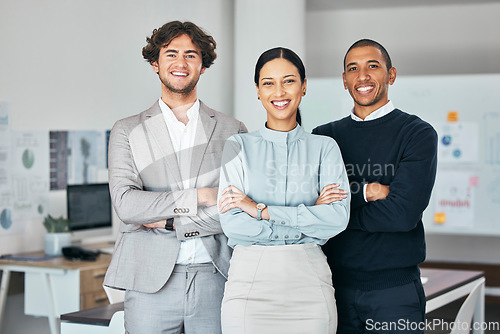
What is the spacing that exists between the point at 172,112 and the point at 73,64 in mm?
2836

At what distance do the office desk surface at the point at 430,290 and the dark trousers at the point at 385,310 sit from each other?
1124 millimetres

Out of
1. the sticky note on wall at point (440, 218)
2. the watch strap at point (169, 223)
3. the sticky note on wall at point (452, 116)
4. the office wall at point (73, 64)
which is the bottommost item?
the sticky note on wall at point (440, 218)

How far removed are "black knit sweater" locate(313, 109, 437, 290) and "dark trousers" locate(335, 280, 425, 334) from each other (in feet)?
0.11

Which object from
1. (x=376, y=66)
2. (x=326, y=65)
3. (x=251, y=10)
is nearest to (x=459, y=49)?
(x=326, y=65)

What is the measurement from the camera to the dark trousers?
7.36ft

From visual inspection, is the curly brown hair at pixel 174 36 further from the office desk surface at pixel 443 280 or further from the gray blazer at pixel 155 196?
the office desk surface at pixel 443 280

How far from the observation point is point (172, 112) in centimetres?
254

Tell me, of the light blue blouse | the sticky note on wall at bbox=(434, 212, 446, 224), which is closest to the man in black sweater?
the light blue blouse

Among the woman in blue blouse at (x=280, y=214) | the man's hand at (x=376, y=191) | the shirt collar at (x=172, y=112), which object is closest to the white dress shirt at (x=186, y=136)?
the shirt collar at (x=172, y=112)

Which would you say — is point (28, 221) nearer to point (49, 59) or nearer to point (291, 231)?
point (49, 59)

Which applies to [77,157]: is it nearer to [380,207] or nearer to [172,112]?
[172,112]

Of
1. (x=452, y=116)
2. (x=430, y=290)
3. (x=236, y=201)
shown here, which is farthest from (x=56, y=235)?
(x=452, y=116)

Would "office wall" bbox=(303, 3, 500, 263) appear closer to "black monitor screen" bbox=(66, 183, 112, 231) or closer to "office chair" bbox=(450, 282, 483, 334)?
"office chair" bbox=(450, 282, 483, 334)

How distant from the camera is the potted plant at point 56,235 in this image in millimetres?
4566
